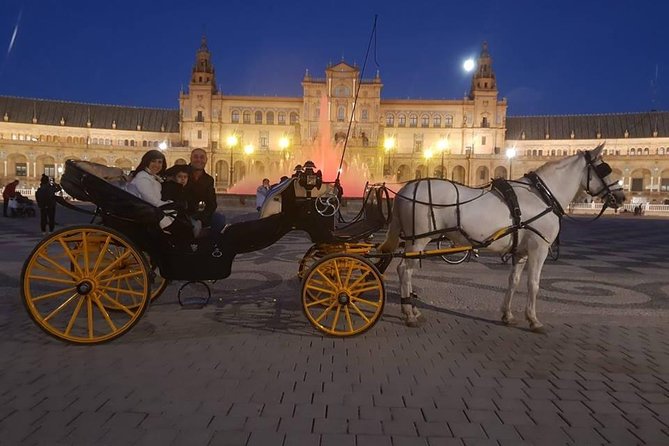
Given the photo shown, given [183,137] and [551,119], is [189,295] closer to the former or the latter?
[183,137]

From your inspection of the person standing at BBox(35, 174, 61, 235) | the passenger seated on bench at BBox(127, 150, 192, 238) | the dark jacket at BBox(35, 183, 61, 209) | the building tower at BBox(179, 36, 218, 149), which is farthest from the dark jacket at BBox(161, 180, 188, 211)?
the building tower at BBox(179, 36, 218, 149)

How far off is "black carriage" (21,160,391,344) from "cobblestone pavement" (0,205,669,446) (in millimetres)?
361

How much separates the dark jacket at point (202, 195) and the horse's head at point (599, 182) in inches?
189

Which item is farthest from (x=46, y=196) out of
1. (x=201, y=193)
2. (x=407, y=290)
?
(x=407, y=290)

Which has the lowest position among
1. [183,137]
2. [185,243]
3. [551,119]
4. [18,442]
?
[18,442]

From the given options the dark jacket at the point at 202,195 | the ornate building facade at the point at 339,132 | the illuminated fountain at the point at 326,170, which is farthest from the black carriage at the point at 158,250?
the ornate building facade at the point at 339,132

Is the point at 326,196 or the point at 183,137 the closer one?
the point at 326,196

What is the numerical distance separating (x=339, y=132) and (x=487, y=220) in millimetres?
76245

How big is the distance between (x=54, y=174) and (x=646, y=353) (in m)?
88.8

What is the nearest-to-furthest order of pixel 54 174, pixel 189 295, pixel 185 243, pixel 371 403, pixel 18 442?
1. pixel 18 442
2. pixel 371 403
3. pixel 185 243
4. pixel 189 295
5. pixel 54 174

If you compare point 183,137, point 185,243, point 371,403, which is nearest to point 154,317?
point 185,243

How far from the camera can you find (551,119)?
9075cm

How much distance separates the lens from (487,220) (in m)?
5.59

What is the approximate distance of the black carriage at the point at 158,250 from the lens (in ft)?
15.3
